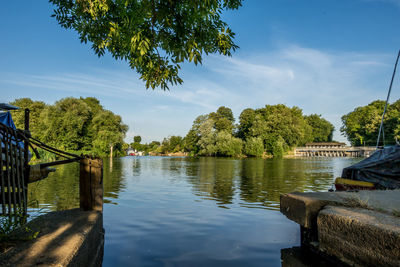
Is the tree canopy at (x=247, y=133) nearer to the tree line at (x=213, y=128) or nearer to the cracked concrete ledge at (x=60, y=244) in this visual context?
the tree line at (x=213, y=128)

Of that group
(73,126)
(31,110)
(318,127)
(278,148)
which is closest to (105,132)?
A: (73,126)

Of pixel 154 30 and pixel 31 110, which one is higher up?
pixel 31 110

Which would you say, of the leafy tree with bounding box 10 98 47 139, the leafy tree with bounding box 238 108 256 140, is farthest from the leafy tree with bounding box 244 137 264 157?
the leafy tree with bounding box 10 98 47 139

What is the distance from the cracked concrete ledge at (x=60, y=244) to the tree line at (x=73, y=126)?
44.3 meters

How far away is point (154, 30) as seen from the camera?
4.25m

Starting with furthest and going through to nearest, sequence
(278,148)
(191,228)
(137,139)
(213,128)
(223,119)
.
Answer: (137,139)
(223,119)
(213,128)
(278,148)
(191,228)

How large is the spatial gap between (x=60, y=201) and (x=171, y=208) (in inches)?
150

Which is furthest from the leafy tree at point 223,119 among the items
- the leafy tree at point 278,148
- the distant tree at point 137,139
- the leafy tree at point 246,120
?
the distant tree at point 137,139

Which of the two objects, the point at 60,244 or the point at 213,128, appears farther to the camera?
the point at 213,128

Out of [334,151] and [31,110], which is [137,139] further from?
[334,151]

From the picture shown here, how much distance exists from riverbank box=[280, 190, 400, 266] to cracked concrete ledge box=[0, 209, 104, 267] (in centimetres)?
308

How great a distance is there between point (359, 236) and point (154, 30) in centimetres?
401

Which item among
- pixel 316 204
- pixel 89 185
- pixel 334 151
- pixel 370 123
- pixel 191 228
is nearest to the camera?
pixel 316 204

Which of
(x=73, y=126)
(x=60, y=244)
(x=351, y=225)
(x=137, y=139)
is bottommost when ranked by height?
(x=60, y=244)
